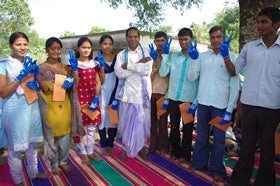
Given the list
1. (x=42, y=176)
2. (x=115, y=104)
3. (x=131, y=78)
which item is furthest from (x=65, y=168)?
(x=131, y=78)

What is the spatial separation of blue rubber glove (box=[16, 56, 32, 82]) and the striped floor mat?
1216mm

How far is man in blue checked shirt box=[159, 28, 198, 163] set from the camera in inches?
141

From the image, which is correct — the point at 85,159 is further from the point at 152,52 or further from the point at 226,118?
the point at 226,118

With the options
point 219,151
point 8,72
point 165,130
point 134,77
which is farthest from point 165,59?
point 8,72

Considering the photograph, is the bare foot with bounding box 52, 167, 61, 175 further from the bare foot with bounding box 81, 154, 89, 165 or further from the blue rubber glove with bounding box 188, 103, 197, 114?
the blue rubber glove with bounding box 188, 103, 197, 114

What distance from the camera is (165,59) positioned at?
372 cm

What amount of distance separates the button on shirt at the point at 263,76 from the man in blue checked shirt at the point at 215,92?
273 millimetres

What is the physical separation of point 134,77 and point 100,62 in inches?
19.4

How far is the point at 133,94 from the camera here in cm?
368

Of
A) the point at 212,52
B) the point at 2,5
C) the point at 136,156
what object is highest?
the point at 2,5

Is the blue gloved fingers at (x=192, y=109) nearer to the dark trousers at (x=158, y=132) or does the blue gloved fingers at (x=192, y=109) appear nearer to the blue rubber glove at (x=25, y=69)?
the dark trousers at (x=158, y=132)

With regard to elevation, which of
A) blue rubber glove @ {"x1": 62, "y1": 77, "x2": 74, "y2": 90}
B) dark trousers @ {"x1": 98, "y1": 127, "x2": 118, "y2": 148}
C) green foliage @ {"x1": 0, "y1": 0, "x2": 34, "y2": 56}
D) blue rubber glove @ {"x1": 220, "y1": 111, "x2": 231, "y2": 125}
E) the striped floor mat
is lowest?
the striped floor mat

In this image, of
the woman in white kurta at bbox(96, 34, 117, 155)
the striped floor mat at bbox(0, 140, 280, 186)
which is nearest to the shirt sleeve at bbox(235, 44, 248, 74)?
the striped floor mat at bbox(0, 140, 280, 186)

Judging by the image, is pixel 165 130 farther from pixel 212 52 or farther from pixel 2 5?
pixel 2 5
